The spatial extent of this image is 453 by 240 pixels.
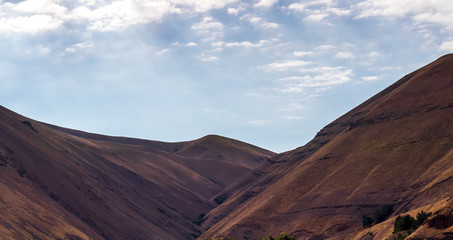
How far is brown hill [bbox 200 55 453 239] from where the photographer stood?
268 feet

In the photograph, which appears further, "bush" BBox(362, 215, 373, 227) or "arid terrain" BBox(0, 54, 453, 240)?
"arid terrain" BBox(0, 54, 453, 240)

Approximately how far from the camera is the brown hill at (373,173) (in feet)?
268

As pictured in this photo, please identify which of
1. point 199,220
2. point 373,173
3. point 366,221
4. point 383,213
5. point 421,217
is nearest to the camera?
point 421,217

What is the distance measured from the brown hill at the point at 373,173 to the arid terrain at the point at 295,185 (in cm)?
24

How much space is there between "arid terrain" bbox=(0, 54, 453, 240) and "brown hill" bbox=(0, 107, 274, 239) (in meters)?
0.32

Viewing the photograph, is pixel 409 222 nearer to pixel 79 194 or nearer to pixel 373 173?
pixel 373 173

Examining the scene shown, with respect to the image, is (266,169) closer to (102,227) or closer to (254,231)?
(254,231)

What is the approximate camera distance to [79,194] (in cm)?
10350

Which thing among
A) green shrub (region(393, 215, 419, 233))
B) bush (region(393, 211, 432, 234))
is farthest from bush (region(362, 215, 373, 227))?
green shrub (region(393, 215, 419, 233))

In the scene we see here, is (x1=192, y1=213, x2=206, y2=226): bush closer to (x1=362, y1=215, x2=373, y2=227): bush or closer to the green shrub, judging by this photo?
(x1=362, y1=215, x2=373, y2=227): bush

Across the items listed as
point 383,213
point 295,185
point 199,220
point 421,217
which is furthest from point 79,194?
point 421,217

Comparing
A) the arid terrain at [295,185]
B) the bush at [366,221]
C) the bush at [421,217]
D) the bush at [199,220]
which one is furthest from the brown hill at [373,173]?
the bush at [421,217]

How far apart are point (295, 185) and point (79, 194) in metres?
42.6

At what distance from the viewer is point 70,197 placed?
3937 inches
